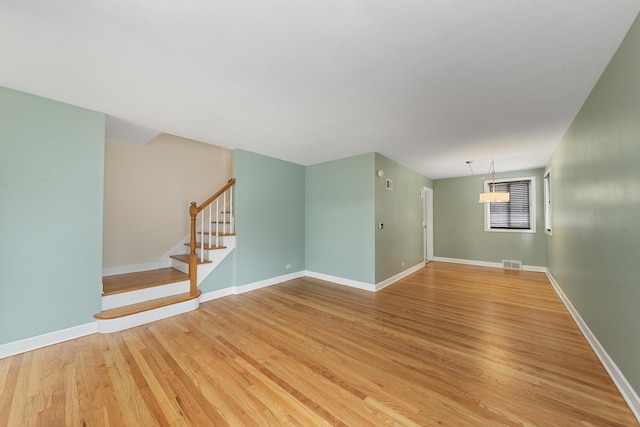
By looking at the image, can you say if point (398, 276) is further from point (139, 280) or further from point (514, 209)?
point (139, 280)

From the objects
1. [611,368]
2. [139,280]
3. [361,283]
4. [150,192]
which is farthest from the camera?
[361,283]

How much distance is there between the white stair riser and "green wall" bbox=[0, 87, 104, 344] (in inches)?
5.8

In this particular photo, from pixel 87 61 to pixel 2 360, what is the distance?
8.85 ft

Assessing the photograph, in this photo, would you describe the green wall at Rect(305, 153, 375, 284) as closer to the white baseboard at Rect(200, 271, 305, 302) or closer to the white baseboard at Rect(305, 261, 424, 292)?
the white baseboard at Rect(305, 261, 424, 292)

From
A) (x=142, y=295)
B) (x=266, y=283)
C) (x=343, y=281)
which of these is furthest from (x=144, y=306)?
(x=343, y=281)

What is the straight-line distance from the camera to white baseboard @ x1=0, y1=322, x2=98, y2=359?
7.03 ft

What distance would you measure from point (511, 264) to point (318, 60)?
6.71 meters

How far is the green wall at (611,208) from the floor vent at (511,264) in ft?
10.4

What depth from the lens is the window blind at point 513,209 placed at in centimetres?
578

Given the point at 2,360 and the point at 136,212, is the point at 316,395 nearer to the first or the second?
the point at 2,360

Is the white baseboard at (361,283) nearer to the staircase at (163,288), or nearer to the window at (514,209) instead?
the staircase at (163,288)

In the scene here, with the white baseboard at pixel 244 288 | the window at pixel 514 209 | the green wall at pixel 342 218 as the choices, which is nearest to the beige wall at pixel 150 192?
the white baseboard at pixel 244 288

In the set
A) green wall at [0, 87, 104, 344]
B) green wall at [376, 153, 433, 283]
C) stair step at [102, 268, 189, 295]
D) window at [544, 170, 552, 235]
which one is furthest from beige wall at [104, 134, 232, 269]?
window at [544, 170, 552, 235]

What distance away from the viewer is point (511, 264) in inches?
229
